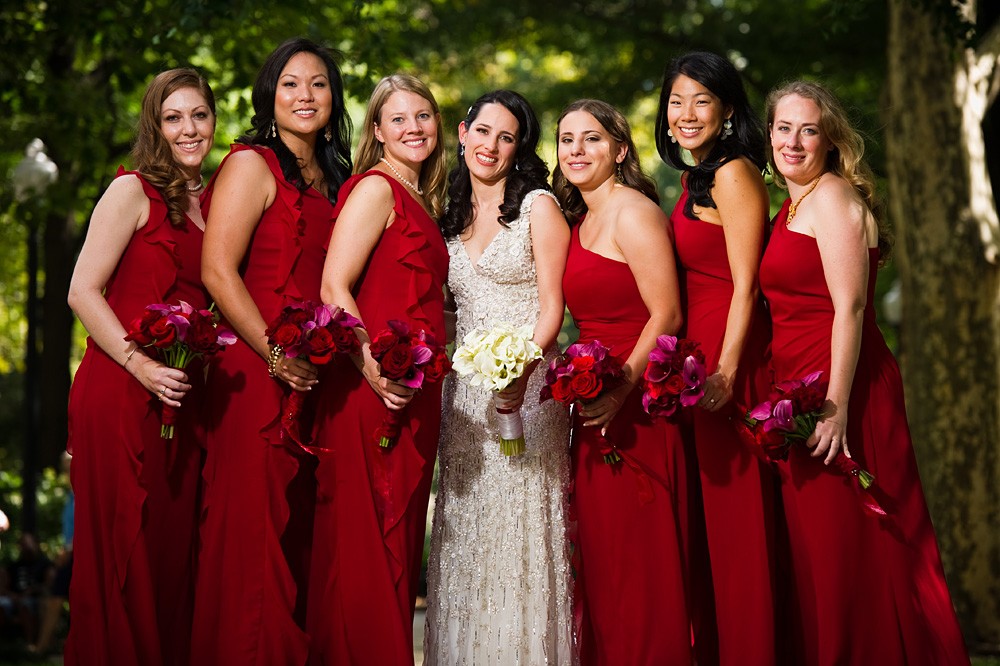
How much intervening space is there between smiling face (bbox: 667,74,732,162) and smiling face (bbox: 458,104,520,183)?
87cm

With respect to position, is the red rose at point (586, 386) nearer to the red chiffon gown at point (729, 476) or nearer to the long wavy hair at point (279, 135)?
the red chiffon gown at point (729, 476)

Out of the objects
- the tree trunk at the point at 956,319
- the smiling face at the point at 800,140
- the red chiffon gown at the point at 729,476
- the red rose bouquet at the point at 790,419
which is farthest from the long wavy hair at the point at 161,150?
the tree trunk at the point at 956,319

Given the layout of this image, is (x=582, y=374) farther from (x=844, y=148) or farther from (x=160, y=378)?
(x=160, y=378)

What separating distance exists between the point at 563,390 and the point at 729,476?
3.38ft

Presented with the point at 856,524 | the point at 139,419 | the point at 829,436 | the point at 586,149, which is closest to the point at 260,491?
the point at 139,419

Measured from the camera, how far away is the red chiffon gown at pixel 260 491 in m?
6.29

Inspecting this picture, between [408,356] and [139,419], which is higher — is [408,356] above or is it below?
above

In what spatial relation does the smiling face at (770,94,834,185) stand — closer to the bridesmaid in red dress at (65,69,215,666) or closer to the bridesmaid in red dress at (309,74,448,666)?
the bridesmaid in red dress at (309,74,448,666)

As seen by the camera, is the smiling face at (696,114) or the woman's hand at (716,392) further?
the smiling face at (696,114)

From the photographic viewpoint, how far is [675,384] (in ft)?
19.7

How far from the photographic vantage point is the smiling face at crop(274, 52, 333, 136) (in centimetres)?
681

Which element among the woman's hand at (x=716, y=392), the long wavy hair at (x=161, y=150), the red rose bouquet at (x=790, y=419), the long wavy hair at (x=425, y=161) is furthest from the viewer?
the long wavy hair at (x=425, y=161)

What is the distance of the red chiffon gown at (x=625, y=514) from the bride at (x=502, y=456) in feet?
0.44

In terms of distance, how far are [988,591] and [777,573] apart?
4.90 meters
